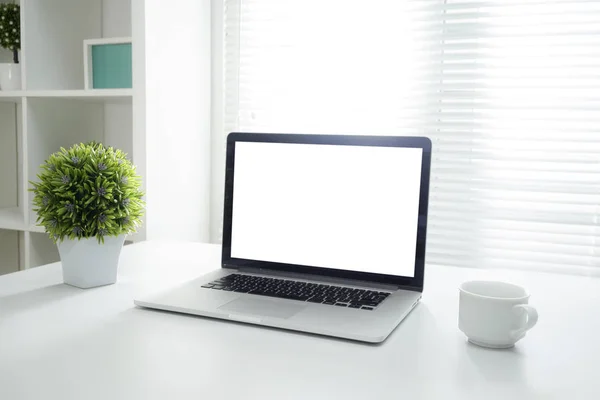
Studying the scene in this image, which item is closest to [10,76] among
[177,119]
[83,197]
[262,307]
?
[177,119]

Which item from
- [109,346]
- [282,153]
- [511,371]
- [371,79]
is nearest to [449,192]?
[371,79]

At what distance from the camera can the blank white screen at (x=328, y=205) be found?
1093mm

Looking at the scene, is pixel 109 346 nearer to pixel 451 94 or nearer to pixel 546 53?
pixel 451 94

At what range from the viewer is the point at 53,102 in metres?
1.96

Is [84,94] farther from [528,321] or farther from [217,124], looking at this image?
[528,321]

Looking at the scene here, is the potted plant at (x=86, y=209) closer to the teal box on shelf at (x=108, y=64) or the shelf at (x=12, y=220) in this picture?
the teal box on shelf at (x=108, y=64)

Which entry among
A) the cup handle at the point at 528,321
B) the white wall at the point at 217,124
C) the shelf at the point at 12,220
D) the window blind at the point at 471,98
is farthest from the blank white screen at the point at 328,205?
the shelf at the point at 12,220

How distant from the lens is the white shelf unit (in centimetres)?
186

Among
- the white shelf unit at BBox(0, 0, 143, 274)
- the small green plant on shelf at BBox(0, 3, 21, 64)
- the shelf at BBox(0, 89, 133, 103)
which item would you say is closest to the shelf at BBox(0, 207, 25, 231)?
the white shelf unit at BBox(0, 0, 143, 274)

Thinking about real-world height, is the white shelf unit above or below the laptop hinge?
above

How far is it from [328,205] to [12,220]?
4.26 feet

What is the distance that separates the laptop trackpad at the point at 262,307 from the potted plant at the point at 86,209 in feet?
0.96

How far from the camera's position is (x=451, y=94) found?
1.84 m

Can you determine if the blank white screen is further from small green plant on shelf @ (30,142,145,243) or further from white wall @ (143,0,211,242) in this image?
white wall @ (143,0,211,242)
